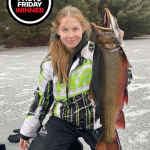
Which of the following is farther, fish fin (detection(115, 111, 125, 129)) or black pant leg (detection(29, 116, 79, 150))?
black pant leg (detection(29, 116, 79, 150))

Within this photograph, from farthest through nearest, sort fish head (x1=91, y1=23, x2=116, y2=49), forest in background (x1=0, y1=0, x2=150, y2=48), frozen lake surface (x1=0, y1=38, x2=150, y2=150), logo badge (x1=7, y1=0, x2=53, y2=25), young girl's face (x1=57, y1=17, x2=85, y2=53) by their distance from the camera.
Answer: forest in background (x1=0, y1=0, x2=150, y2=48), logo badge (x1=7, y1=0, x2=53, y2=25), frozen lake surface (x1=0, y1=38, x2=150, y2=150), young girl's face (x1=57, y1=17, x2=85, y2=53), fish head (x1=91, y1=23, x2=116, y2=49)

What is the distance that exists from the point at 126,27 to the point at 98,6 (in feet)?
13.6

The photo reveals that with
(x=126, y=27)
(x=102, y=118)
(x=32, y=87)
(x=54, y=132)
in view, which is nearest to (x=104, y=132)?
(x=102, y=118)

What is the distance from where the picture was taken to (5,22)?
15.6 meters

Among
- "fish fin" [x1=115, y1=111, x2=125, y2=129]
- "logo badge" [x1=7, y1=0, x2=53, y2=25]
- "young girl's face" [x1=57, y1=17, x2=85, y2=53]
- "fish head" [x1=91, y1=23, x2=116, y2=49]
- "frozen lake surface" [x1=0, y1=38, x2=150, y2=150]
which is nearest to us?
"fish head" [x1=91, y1=23, x2=116, y2=49]

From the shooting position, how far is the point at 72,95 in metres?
1.81

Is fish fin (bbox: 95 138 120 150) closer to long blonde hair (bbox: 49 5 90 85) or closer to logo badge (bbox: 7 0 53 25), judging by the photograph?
long blonde hair (bbox: 49 5 90 85)

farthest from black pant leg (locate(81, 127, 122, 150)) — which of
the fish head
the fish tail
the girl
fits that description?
the fish head

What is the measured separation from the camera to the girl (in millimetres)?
1799

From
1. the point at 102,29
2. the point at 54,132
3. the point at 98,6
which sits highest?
the point at 98,6

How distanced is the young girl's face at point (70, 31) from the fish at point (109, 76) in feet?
1.60

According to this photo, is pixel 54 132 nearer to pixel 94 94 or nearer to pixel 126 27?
pixel 94 94

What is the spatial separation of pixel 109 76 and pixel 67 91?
59cm

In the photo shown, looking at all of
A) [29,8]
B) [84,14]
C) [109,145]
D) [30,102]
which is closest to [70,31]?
[109,145]
